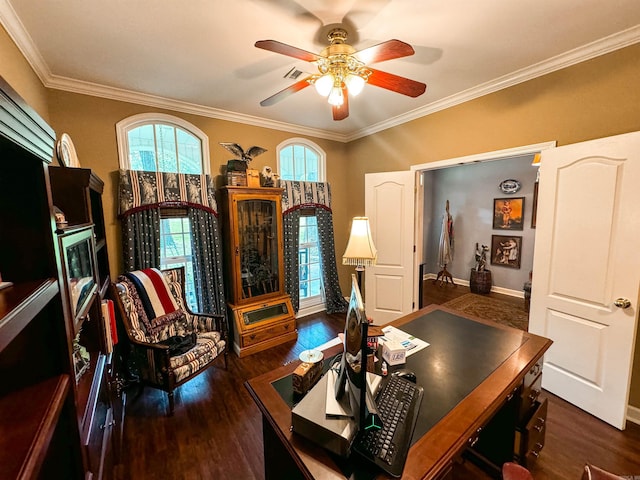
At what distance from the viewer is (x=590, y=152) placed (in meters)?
1.96

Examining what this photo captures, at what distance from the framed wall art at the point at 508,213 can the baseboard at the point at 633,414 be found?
331cm

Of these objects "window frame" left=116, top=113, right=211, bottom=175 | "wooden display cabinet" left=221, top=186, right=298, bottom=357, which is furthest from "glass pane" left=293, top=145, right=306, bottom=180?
"window frame" left=116, top=113, right=211, bottom=175

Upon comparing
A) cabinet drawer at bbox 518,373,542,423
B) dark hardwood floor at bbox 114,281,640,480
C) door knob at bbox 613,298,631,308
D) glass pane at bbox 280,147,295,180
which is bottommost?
dark hardwood floor at bbox 114,281,640,480

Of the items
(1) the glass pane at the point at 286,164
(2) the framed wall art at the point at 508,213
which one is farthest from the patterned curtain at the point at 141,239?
(2) the framed wall art at the point at 508,213

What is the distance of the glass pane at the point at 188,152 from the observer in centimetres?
297

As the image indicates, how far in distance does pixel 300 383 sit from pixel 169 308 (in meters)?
1.82

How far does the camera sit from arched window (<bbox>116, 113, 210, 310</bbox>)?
2.69 meters

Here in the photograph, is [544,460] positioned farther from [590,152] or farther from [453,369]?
[590,152]

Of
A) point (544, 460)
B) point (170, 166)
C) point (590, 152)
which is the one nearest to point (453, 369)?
point (544, 460)

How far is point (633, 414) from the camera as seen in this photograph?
6.55 feet

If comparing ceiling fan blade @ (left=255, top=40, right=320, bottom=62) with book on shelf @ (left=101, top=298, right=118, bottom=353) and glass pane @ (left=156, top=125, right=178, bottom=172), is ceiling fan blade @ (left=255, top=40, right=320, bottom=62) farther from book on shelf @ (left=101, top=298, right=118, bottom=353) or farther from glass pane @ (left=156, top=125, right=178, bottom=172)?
glass pane @ (left=156, top=125, right=178, bottom=172)

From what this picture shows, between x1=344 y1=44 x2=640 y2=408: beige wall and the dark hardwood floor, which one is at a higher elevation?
x1=344 y1=44 x2=640 y2=408: beige wall

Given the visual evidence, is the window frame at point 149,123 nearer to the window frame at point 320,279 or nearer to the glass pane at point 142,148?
the glass pane at point 142,148

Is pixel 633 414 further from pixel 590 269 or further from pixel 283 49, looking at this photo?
pixel 283 49
